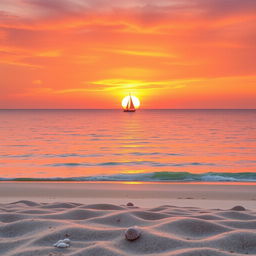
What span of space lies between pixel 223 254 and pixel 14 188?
8.61 meters

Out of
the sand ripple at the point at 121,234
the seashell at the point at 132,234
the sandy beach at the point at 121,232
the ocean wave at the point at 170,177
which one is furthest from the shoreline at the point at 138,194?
the seashell at the point at 132,234

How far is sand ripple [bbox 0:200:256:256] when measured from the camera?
8.39 feet

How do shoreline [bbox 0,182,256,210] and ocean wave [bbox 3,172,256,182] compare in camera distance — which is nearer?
shoreline [bbox 0,182,256,210]

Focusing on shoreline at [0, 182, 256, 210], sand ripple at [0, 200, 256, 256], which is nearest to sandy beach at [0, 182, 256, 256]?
sand ripple at [0, 200, 256, 256]

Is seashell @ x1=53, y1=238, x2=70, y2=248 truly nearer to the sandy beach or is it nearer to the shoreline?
the sandy beach

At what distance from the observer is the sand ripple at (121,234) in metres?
2.56

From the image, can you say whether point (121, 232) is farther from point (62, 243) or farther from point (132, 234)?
point (62, 243)

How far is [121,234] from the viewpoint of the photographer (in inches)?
114

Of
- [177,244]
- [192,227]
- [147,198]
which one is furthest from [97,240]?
[147,198]

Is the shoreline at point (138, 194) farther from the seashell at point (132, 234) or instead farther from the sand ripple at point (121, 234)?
the seashell at point (132, 234)

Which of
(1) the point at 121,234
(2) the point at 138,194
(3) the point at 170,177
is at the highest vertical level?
(1) the point at 121,234

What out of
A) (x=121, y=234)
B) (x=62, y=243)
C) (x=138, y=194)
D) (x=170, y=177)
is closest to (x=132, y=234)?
(x=121, y=234)

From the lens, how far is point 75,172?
48.2 feet

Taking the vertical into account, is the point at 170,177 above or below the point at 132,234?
below
